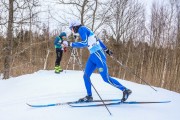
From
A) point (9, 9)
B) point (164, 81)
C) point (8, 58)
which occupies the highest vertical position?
point (9, 9)

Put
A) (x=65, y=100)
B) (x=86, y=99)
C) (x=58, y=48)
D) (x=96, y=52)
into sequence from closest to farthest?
1. (x=96, y=52)
2. (x=86, y=99)
3. (x=65, y=100)
4. (x=58, y=48)

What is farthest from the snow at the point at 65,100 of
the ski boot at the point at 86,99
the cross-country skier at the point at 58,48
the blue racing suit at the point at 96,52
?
the cross-country skier at the point at 58,48

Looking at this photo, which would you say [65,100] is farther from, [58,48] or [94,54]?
[58,48]

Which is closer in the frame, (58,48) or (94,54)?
(94,54)

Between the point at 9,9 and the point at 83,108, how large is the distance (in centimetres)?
1021

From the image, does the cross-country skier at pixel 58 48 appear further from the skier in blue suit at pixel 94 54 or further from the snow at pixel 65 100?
the skier in blue suit at pixel 94 54

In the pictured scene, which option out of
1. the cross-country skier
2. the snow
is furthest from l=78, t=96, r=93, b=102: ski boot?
the cross-country skier

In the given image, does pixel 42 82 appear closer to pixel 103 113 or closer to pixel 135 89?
pixel 135 89

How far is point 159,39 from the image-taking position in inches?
1093

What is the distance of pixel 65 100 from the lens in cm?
755

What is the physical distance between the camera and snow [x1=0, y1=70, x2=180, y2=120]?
6188mm

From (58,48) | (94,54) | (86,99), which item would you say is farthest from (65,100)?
(58,48)

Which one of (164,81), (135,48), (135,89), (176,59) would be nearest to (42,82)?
(135,89)

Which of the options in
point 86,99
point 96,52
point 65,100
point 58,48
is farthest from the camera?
point 58,48
